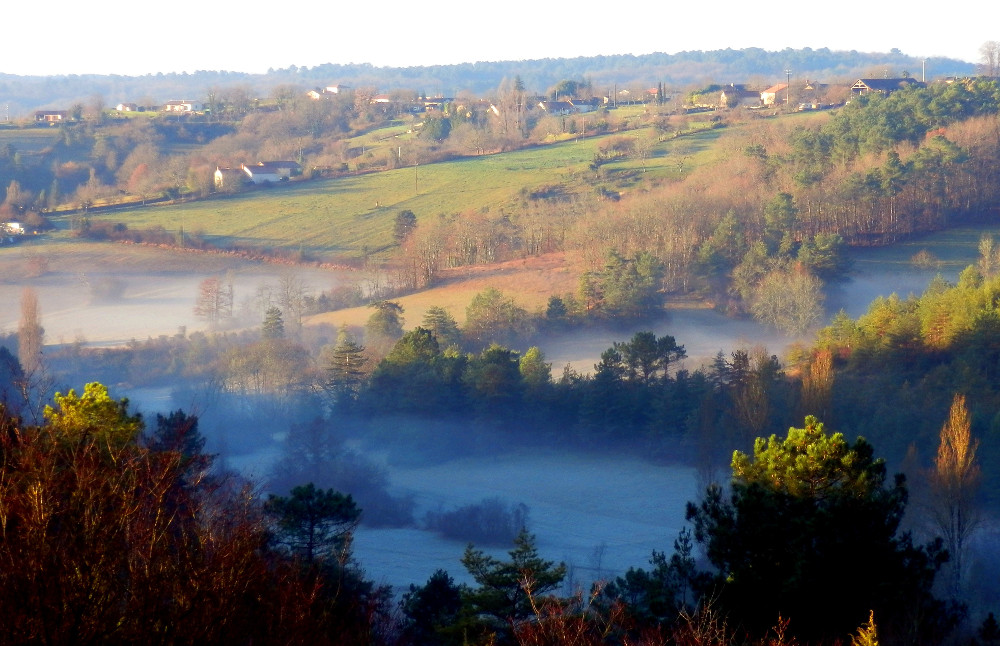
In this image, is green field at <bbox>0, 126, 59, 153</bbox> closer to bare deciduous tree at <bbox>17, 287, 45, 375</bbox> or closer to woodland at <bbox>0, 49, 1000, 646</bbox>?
woodland at <bbox>0, 49, 1000, 646</bbox>

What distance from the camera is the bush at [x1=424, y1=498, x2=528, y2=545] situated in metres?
14.1

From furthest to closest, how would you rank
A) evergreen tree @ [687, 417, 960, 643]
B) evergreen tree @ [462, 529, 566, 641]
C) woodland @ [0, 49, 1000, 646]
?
evergreen tree @ [687, 417, 960, 643], evergreen tree @ [462, 529, 566, 641], woodland @ [0, 49, 1000, 646]

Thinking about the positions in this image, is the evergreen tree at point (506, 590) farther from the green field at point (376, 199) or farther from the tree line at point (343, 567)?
the green field at point (376, 199)

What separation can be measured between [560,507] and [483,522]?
4.80ft

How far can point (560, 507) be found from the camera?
1548 cm

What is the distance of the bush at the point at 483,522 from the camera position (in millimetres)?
14148

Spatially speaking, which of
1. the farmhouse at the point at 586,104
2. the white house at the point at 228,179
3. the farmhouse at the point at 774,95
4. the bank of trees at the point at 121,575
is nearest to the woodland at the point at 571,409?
the bank of trees at the point at 121,575

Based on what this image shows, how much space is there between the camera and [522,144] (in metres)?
44.2

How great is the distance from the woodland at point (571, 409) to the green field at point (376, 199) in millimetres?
896

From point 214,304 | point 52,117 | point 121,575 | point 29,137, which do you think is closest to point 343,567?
point 121,575

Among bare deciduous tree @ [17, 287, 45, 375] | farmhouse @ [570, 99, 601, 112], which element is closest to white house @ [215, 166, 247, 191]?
bare deciduous tree @ [17, 287, 45, 375]

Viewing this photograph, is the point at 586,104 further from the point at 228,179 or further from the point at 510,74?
the point at 510,74

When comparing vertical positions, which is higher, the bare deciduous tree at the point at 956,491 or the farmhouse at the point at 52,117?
the farmhouse at the point at 52,117

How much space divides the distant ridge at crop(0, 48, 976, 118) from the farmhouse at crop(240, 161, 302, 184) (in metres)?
46.6
